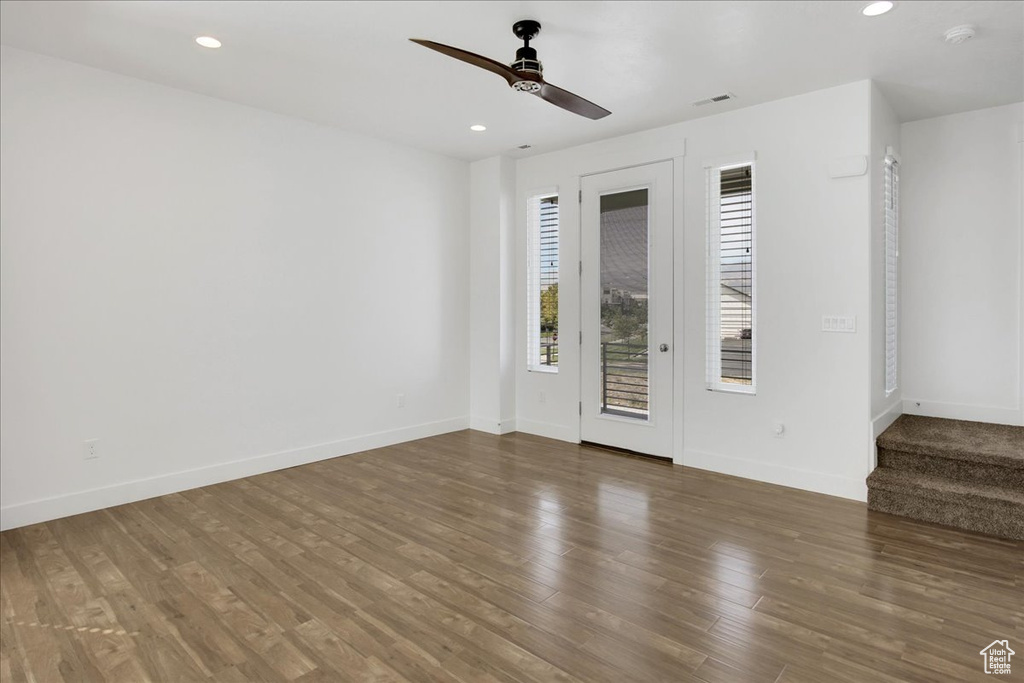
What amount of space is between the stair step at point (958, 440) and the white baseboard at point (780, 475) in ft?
1.22

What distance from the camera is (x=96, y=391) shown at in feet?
12.3

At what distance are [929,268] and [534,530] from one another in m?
3.99

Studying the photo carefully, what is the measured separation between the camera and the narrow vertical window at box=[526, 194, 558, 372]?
5758 millimetres

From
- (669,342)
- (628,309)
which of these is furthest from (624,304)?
(669,342)

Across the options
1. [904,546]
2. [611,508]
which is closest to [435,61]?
[611,508]

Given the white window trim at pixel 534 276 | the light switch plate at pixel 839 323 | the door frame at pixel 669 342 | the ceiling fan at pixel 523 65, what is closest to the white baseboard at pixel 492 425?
the white window trim at pixel 534 276

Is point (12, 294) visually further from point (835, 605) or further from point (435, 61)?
point (835, 605)

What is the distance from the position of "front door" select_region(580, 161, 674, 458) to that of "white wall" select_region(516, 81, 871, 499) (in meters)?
0.15

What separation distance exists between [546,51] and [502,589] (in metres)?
3.08

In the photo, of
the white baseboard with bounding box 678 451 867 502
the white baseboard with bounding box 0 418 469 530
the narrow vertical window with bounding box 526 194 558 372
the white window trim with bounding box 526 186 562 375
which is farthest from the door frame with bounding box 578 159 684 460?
the white baseboard with bounding box 0 418 469 530

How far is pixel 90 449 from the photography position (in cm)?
372

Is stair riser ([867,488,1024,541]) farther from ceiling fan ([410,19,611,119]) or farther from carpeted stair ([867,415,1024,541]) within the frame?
ceiling fan ([410,19,611,119])
